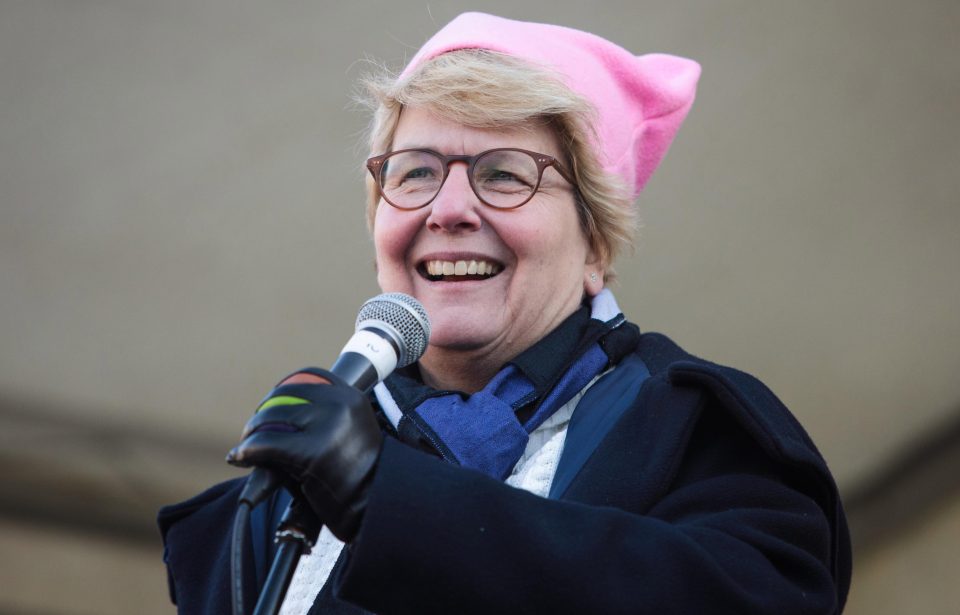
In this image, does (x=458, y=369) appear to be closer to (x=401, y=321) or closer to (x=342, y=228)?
(x=401, y=321)

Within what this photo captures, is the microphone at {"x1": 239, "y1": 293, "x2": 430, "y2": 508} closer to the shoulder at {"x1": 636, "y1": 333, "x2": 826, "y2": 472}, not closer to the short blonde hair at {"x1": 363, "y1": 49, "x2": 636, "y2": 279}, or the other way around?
the shoulder at {"x1": 636, "y1": 333, "x2": 826, "y2": 472}

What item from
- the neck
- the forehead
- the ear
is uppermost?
the forehead

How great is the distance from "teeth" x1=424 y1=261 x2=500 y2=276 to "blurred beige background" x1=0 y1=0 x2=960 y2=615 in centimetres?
223

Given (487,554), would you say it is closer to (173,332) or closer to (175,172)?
(175,172)

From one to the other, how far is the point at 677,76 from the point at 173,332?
137 inches

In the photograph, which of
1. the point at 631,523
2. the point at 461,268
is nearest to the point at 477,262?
the point at 461,268

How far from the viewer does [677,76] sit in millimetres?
2334

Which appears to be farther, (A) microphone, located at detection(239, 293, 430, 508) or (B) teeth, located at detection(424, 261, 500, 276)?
(B) teeth, located at detection(424, 261, 500, 276)

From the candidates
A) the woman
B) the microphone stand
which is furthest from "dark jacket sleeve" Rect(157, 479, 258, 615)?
the microphone stand

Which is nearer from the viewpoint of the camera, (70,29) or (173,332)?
(70,29)

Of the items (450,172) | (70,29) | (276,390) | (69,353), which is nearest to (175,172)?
(70,29)

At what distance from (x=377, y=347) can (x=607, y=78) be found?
89 cm

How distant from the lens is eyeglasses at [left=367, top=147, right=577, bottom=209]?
6.48ft

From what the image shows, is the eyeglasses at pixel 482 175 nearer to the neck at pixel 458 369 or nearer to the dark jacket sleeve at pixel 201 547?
the neck at pixel 458 369
